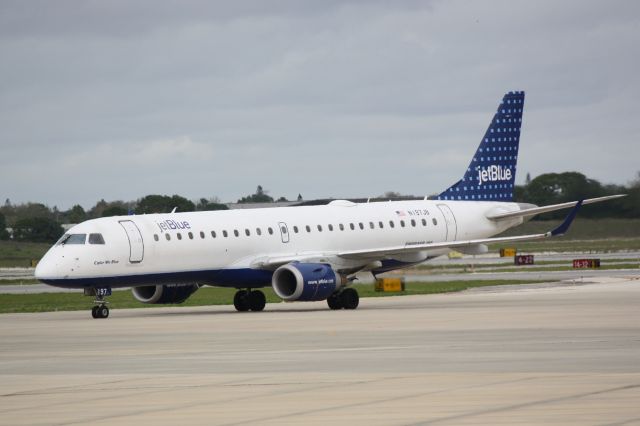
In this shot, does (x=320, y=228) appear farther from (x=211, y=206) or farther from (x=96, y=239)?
(x=211, y=206)

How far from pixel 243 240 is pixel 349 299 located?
157 inches

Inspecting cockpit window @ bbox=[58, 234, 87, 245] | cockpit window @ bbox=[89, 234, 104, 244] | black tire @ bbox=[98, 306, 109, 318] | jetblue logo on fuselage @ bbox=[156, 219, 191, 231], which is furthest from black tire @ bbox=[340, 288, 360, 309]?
cockpit window @ bbox=[58, 234, 87, 245]

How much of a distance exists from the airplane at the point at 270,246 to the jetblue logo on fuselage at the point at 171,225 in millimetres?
42

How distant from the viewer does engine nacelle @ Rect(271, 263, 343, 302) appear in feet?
137

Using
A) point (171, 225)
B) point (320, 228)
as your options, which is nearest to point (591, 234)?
point (320, 228)

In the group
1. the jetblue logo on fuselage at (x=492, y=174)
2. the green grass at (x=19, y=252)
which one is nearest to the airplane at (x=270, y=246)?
the jetblue logo on fuselage at (x=492, y=174)

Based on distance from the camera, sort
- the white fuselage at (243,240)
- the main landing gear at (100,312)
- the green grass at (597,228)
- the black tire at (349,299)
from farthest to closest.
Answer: the green grass at (597,228) → the black tire at (349,299) → the white fuselage at (243,240) → the main landing gear at (100,312)

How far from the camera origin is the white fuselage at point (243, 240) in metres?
40.9

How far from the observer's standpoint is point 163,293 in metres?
44.4

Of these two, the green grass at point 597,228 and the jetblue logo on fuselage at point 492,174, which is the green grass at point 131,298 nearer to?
the jetblue logo on fuselage at point 492,174

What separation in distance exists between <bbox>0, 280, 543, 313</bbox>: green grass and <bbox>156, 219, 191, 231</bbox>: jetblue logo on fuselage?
6732mm

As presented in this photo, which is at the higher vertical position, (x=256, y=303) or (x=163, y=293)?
(x=163, y=293)

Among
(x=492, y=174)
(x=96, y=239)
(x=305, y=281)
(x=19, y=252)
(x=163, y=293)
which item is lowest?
(x=163, y=293)

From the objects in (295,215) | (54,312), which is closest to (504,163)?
(295,215)
